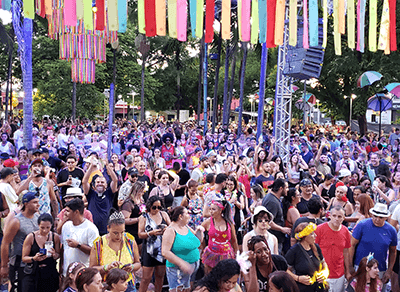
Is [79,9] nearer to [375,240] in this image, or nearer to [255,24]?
[255,24]

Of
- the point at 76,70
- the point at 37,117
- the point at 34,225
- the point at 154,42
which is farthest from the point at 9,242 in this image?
the point at 154,42

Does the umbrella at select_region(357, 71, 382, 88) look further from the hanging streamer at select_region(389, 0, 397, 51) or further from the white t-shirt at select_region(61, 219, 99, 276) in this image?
the white t-shirt at select_region(61, 219, 99, 276)

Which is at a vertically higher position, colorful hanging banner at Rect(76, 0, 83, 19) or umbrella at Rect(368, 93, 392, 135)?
colorful hanging banner at Rect(76, 0, 83, 19)

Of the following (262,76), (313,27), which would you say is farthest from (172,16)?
(262,76)

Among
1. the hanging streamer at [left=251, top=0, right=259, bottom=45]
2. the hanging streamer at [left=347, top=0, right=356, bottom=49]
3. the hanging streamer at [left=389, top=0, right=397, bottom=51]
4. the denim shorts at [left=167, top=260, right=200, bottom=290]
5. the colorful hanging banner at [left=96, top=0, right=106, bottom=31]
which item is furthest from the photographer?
the hanging streamer at [left=389, top=0, right=397, bottom=51]

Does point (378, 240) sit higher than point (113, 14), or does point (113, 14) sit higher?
point (113, 14)

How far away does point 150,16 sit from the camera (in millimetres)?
8773

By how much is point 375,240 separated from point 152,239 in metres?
2.58

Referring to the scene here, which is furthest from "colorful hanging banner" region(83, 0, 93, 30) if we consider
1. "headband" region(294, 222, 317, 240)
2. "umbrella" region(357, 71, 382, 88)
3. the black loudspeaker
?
"umbrella" region(357, 71, 382, 88)

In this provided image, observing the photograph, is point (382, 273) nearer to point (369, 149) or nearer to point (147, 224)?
point (147, 224)

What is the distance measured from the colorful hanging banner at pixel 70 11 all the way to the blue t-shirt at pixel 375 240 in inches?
224

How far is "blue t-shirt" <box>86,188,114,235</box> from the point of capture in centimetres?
699

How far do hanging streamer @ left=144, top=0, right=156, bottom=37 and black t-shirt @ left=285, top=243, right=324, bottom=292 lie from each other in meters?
5.28

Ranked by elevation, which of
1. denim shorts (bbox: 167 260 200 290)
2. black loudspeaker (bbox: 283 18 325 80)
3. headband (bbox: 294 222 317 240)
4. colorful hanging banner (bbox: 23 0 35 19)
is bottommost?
denim shorts (bbox: 167 260 200 290)
